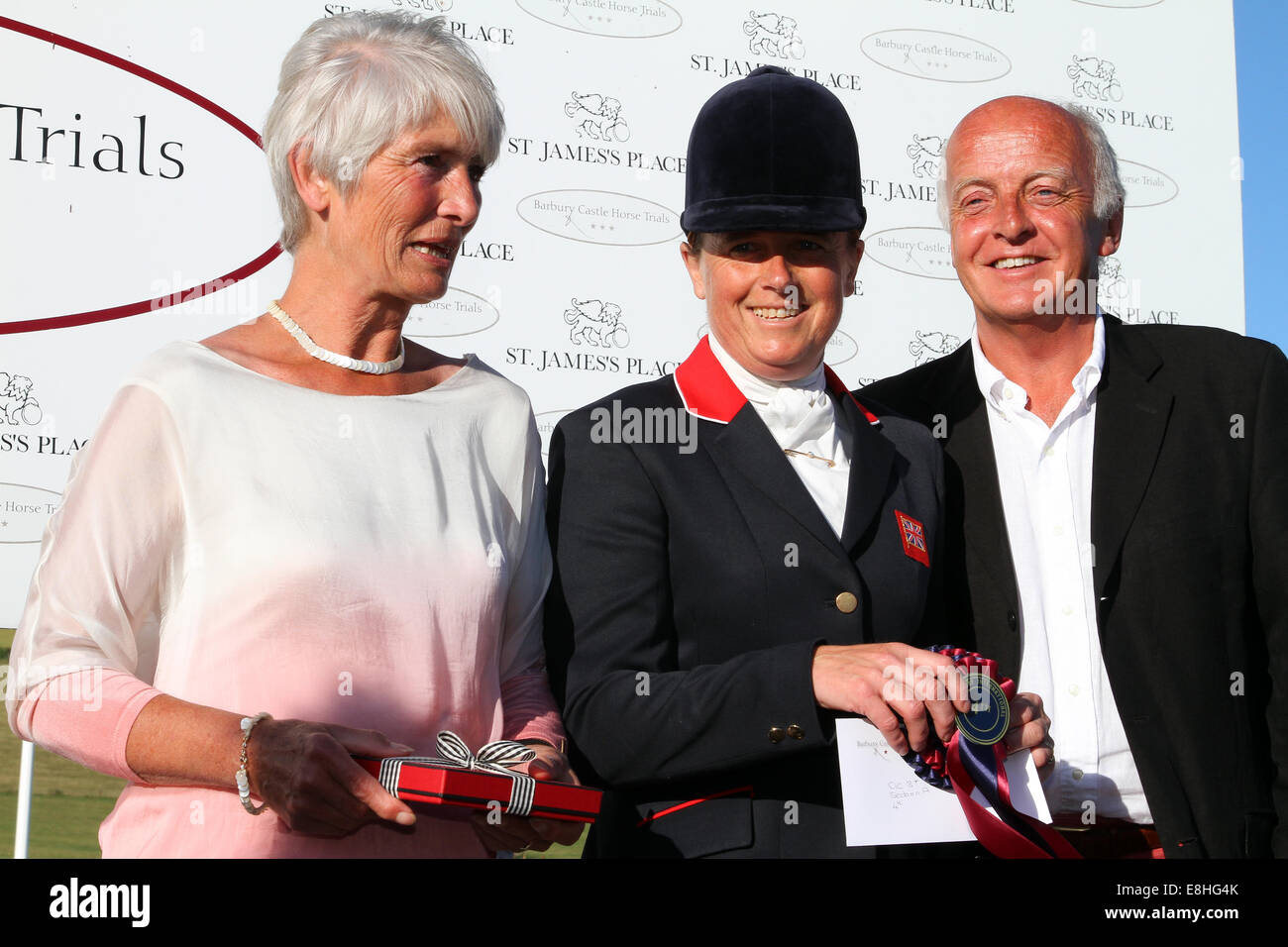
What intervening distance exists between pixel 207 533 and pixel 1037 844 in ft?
3.96

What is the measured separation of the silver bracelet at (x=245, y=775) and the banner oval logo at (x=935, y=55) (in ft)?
9.24

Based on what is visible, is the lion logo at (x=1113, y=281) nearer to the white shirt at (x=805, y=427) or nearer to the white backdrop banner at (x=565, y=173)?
the white backdrop banner at (x=565, y=173)

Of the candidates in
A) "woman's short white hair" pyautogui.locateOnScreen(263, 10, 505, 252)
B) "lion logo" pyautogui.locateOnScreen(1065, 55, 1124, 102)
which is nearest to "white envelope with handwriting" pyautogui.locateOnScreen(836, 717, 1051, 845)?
"woman's short white hair" pyautogui.locateOnScreen(263, 10, 505, 252)

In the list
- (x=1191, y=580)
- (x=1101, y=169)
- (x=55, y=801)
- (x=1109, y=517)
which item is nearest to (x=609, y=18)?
(x=1101, y=169)

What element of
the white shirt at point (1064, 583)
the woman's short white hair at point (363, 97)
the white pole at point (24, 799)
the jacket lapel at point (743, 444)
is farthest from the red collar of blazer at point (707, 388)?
the white pole at point (24, 799)

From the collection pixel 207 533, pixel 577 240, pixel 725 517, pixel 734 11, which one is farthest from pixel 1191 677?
pixel 734 11

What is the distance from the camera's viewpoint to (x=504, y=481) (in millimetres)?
2051

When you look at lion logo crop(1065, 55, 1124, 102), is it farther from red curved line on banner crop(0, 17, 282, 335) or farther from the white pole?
the white pole

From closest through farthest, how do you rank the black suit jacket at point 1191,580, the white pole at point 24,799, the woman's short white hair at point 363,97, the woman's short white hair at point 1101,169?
the woman's short white hair at point 363,97 < the black suit jacket at point 1191,580 < the woman's short white hair at point 1101,169 < the white pole at point 24,799

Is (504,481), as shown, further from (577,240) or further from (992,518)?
(577,240)

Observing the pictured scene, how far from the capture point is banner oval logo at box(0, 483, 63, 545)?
122 inches

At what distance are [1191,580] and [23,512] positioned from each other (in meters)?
2.48

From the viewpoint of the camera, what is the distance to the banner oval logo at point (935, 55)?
3834mm

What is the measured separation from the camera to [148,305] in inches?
127
